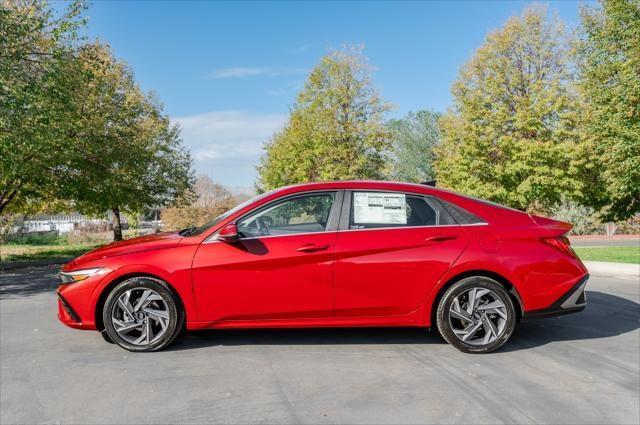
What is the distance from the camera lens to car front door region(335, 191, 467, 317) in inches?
187

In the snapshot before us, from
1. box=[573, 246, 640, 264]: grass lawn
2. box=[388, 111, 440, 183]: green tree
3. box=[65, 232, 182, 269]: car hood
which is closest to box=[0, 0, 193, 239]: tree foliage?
box=[65, 232, 182, 269]: car hood

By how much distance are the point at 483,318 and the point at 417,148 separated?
173ft

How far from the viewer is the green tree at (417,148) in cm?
5506

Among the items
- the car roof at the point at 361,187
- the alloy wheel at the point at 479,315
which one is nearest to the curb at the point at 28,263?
the car roof at the point at 361,187

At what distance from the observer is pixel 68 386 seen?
3939mm

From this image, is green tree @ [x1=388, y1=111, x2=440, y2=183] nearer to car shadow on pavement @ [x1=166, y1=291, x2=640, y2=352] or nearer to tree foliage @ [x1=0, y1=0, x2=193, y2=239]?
tree foliage @ [x1=0, y1=0, x2=193, y2=239]

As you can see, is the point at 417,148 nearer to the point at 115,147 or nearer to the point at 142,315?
the point at 115,147

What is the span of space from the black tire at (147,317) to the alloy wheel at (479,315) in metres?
2.62

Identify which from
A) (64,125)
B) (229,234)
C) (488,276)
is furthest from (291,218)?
(64,125)

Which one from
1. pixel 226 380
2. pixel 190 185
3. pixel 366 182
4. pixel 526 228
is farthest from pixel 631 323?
pixel 190 185

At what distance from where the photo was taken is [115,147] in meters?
19.6

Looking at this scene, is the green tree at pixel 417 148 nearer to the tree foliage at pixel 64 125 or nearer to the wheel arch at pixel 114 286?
the tree foliage at pixel 64 125

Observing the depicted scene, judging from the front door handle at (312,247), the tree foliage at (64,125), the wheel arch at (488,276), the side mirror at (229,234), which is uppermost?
the tree foliage at (64,125)

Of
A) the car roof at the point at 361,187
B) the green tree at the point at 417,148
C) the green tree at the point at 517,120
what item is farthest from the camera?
the green tree at the point at 417,148
